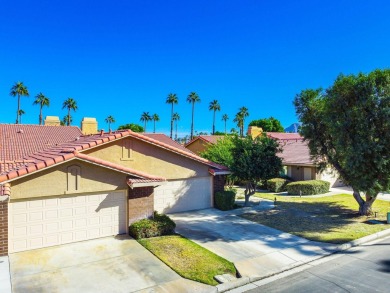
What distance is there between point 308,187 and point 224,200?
431 inches

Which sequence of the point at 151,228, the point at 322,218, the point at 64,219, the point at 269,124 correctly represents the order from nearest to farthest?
the point at 64,219 → the point at 151,228 → the point at 322,218 → the point at 269,124

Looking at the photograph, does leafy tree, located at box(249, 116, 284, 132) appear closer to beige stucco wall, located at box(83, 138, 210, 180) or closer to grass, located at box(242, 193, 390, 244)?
grass, located at box(242, 193, 390, 244)

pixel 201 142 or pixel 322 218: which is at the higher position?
pixel 201 142

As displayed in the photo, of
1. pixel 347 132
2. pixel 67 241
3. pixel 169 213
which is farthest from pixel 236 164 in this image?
pixel 67 241

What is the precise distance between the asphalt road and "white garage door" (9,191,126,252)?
770 cm

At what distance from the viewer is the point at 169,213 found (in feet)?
62.0

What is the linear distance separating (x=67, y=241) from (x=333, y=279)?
35.7ft

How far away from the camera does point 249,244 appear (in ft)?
43.9

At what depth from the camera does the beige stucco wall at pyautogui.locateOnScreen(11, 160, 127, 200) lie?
12141mm

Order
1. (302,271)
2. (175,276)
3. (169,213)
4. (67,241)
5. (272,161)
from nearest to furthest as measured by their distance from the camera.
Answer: (175,276)
(302,271)
(67,241)
(169,213)
(272,161)

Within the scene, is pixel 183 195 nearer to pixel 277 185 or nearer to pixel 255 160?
pixel 255 160

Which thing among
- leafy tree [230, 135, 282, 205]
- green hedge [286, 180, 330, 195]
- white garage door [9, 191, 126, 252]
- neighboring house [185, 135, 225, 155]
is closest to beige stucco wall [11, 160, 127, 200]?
white garage door [9, 191, 126, 252]


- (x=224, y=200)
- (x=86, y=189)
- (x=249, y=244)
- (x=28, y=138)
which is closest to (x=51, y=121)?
(x=28, y=138)

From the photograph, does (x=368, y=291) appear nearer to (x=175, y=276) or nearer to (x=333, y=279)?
(x=333, y=279)
